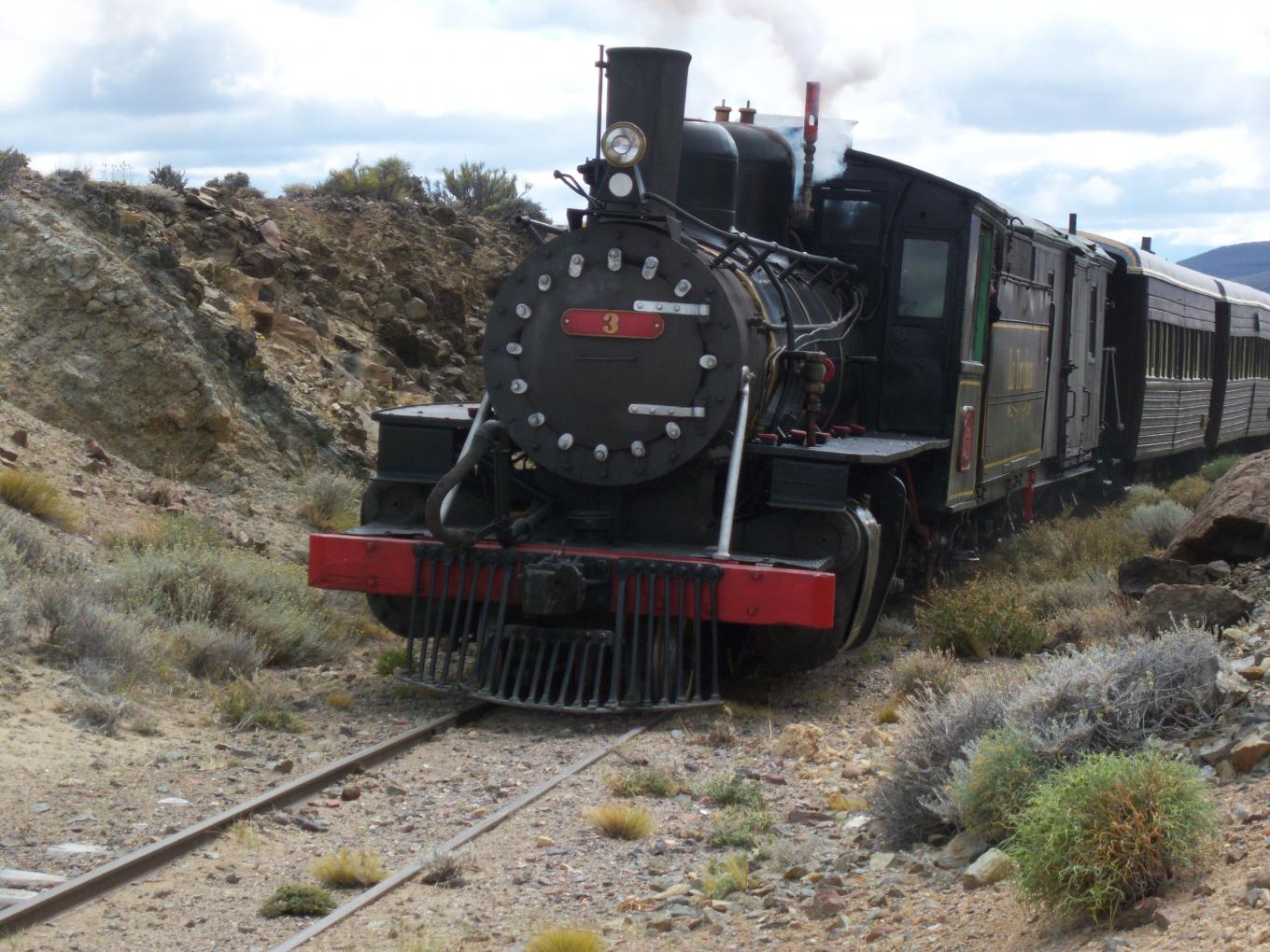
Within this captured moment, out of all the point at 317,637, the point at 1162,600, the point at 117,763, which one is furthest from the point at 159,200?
the point at 1162,600

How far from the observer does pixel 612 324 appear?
761 centimetres

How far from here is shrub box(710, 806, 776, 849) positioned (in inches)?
211

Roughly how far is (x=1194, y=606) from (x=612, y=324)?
332 centimetres

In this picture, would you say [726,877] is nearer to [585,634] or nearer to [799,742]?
[799,742]

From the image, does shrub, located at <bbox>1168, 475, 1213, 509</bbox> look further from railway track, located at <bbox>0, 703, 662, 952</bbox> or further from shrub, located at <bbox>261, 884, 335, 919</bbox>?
shrub, located at <bbox>261, 884, 335, 919</bbox>

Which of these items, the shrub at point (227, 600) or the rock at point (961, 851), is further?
the shrub at point (227, 600)

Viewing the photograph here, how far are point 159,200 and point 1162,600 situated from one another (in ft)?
35.8

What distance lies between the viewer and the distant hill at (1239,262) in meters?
141

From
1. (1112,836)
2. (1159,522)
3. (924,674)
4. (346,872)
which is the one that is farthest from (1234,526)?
(346,872)

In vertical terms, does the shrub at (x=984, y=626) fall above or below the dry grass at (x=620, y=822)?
above

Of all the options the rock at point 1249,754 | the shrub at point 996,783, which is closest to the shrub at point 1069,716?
the shrub at point 996,783

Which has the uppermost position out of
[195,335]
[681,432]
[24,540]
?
[195,335]

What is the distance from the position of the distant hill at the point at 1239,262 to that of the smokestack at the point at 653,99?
13604cm

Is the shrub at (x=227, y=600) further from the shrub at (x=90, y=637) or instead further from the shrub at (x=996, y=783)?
the shrub at (x=996, y=783)
